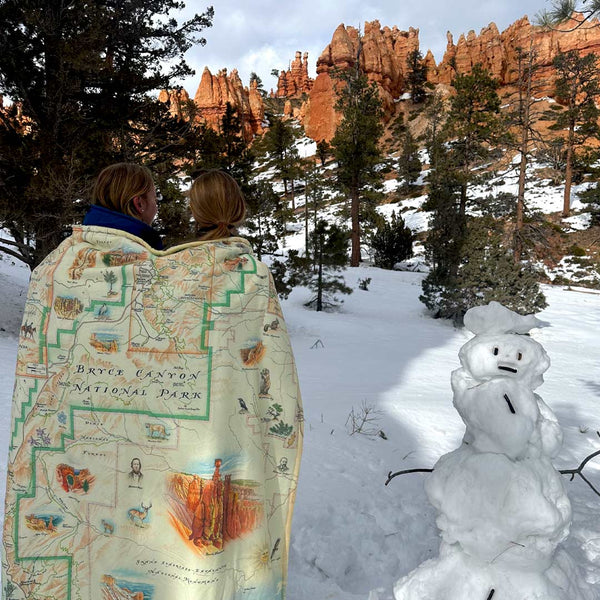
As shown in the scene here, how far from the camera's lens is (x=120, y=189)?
157 centimetres

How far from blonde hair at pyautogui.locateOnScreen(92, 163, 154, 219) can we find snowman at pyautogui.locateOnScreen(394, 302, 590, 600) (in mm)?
1754

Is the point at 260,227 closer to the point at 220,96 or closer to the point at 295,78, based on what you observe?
the point at 220,96

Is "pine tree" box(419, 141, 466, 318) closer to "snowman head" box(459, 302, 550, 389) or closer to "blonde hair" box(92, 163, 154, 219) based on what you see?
"snowman head" box(459, 302, 550, 389)

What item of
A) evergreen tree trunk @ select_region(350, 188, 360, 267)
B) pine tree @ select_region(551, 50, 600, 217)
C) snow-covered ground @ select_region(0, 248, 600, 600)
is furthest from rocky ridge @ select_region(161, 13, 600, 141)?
snow-covered ground @ select_region(0, 248, 600, 600)

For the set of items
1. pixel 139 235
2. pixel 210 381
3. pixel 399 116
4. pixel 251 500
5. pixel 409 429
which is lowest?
pixel 409 429

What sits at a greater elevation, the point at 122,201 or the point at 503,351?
the point at 122,201

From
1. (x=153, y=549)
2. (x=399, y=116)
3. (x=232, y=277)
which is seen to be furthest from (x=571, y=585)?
(x=399, y=116)

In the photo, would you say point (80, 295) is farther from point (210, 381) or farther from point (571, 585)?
point (571, 585)

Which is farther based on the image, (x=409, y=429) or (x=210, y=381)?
(x=409, y=429)

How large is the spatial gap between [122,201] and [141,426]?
0.85 metres

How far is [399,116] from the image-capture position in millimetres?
53094

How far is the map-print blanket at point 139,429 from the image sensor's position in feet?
4.51

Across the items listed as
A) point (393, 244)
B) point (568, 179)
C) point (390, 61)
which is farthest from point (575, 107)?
point (390, 61)

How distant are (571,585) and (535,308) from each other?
1008 centimetres
